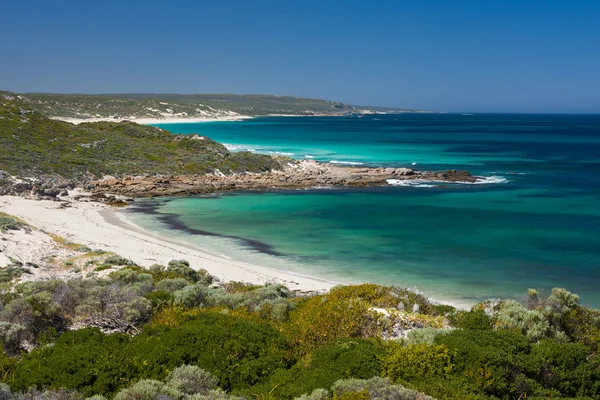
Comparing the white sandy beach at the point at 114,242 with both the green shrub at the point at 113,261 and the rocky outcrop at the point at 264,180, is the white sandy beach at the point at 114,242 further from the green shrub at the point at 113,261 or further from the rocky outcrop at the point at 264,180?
the rocky outcrop at the point at 264,180

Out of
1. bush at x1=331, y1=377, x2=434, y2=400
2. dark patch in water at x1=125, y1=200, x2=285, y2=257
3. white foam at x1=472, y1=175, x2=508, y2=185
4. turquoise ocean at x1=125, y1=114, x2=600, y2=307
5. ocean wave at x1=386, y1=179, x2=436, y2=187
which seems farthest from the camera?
white foam at x1=472, y1=175, x2=508, y2=185

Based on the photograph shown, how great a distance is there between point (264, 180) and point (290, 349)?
38.0 m

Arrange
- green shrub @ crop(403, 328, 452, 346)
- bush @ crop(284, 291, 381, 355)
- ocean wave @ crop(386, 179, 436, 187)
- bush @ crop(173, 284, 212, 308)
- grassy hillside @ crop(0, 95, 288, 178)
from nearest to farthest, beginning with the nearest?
green shrub @ crop(403, 328, 452, 346) < bush @ crop(284, 291, 381, 355) < bush @ crop(173, 284, 212, 308) < grassy hillside @ crop(0, 95, 288, 178) < ocean wave @ crop(386, 179, 436, 187)

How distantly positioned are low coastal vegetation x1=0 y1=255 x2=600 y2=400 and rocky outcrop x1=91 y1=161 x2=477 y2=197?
95.3 ft

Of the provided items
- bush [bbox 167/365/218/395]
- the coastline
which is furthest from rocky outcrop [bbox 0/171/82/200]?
bush [bbox 167/365/218/395]

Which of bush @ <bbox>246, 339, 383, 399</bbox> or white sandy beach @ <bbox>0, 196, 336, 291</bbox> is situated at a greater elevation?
bush @ <bbox>246, 339, 383, 399</bbox>

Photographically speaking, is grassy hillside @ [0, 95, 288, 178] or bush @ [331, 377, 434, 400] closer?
bush @ [331, 377, 434, 400]

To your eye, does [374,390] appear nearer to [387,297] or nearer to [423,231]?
[387,297]

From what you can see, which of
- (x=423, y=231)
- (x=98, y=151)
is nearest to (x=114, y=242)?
(x=423, y=231)

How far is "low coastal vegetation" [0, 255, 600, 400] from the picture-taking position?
704 cm

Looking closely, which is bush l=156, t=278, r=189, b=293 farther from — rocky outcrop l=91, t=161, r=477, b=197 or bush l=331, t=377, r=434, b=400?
rocky outcrop l=91, t=161, r=477, b=197

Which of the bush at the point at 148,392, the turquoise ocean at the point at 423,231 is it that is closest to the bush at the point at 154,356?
the bush at the point at 148,392

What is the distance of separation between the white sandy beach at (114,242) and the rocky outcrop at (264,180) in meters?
6.54

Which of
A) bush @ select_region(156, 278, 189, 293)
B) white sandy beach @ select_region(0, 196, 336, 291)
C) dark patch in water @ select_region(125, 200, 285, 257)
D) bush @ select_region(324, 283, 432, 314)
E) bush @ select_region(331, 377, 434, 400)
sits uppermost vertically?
bush @ select_region(331, 377, 434, 400)
